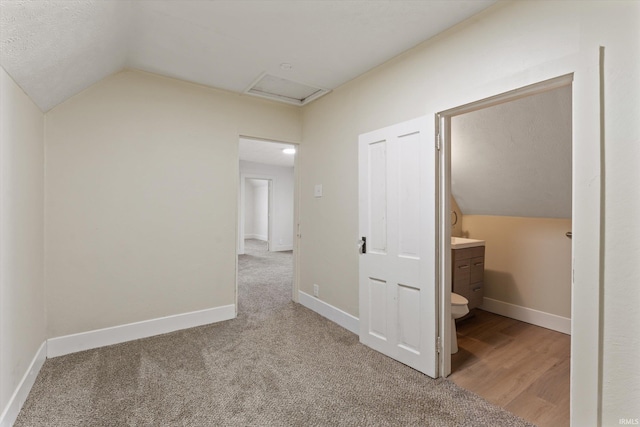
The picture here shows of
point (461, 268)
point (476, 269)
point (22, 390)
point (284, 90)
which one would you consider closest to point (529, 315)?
point (476, 269)

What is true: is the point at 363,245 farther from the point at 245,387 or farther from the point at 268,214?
the point at 268,214

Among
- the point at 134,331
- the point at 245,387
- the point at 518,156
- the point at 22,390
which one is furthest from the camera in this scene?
the point at 518,156

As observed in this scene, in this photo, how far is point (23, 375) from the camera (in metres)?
1.87

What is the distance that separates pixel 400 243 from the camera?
2346 millimetres

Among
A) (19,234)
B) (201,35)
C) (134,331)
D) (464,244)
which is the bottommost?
(134,331)

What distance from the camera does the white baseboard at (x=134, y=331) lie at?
2438 mm

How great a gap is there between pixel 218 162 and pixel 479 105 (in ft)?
8.20

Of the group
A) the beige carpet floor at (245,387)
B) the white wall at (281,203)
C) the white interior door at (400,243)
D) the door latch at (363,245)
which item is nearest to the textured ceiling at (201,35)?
the white interior door at (400,243)

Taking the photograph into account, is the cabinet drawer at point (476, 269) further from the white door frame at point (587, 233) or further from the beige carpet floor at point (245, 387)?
the white door frame at point (587, 233)

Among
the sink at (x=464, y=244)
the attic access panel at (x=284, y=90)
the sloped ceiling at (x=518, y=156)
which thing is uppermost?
the attic access panel at (x=284, y=90)

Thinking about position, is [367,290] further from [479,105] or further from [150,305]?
[150,305]

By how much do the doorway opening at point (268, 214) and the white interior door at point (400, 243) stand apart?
1.88 meters

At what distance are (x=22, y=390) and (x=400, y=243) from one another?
8.83 ft

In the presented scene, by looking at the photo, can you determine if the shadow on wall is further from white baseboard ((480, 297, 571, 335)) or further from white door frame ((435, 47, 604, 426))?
white door frame ((435, 47, 604, 426))
